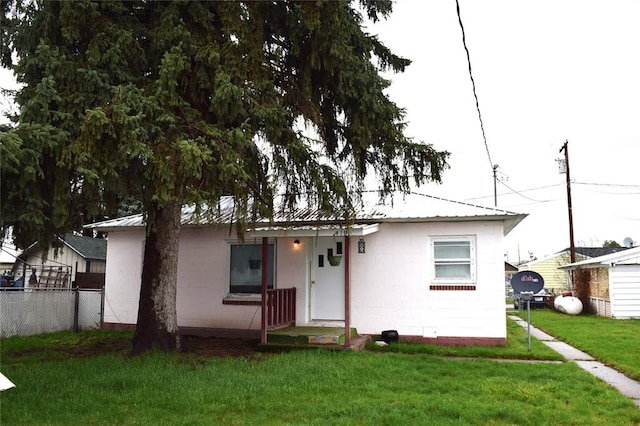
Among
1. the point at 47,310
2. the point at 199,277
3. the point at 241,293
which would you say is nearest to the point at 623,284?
the point at 241,293

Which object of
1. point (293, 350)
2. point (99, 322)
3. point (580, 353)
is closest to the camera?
point (293, 350)

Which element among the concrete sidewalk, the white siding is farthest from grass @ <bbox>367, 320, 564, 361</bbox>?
the white siding

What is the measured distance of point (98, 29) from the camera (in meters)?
7.46

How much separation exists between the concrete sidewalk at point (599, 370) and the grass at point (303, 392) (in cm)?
26

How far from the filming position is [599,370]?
8547 millimetres

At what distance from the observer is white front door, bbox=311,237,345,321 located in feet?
37.8

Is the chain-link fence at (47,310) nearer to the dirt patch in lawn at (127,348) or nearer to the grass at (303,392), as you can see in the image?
the dirt patch in lawn at (127,348)

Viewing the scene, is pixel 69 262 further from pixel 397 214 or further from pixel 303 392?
pixel 303 392

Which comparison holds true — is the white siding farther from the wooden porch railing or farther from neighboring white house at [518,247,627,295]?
neighboring white house at [518,247,627,295]

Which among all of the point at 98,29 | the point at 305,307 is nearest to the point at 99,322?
the point at 305,307

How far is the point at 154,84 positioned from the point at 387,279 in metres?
6.24

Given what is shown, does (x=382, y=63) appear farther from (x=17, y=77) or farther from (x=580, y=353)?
(x=580, y=353)

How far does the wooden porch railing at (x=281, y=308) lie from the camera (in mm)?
10633

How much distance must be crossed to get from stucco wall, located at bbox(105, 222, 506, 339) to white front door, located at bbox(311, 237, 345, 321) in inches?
7.4
